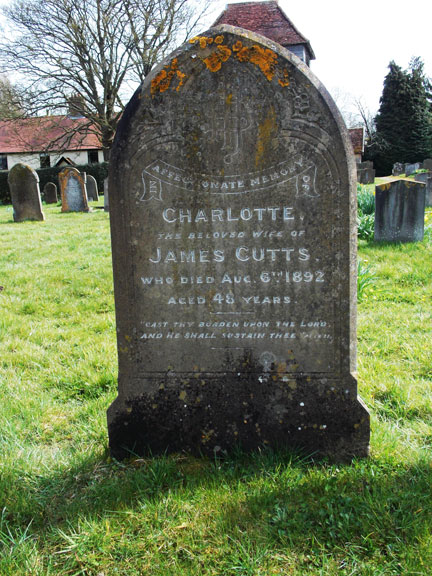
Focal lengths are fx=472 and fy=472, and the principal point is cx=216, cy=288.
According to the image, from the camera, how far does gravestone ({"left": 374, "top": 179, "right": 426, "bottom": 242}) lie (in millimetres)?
8336

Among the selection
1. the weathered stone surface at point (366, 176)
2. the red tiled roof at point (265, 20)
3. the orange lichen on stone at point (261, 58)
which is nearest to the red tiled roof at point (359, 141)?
the red tiled roof at point (265, 20)

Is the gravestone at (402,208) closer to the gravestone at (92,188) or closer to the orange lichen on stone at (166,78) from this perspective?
the orange lichen on stone at (166,78)

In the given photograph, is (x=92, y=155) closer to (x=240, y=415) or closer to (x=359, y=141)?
(x=359, y=141)

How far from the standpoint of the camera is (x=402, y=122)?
139 ft

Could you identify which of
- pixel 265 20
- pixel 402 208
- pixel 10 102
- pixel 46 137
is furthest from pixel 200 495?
pixel 265 20

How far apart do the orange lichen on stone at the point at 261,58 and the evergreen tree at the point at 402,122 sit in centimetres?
4339

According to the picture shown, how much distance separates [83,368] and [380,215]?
21.0 feet

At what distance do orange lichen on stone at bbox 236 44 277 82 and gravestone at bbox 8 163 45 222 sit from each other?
1343 cm

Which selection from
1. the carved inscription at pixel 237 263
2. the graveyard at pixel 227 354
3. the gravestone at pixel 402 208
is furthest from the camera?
the gravestone at pixel 402 208

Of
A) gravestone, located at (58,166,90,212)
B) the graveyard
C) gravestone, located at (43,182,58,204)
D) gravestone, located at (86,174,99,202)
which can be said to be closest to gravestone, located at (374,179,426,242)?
the graveyard

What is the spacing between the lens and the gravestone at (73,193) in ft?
60.3

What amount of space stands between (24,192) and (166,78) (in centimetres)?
1386

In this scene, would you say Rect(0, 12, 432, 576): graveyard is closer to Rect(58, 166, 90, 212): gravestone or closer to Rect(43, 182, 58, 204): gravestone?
Rect(58, 166, 90, 212): gravestone

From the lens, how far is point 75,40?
2320cm
